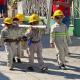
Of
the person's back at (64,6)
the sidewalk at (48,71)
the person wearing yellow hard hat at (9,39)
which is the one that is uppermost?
the person's back at (64,6)

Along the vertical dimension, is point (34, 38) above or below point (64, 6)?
below

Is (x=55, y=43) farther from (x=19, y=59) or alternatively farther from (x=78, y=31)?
(x=78, y=31)

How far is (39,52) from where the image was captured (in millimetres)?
8844

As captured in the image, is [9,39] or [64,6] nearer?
[9,39]

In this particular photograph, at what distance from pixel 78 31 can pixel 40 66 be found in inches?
240

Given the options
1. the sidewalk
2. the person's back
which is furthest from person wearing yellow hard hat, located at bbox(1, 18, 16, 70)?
the person's back

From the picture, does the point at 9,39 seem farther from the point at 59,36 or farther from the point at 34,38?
the point at 59,36

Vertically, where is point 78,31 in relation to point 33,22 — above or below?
below

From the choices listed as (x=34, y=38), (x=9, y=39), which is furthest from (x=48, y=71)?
(x=9, y=39)

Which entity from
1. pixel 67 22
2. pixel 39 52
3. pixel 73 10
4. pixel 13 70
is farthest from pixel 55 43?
pixel 73 10

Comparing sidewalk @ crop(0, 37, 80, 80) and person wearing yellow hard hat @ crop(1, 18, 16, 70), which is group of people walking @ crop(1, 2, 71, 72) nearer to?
person wearing yellow hard hat @ crop(1, 18, 16, 70)

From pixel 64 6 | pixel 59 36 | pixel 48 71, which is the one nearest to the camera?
pixel 48 71

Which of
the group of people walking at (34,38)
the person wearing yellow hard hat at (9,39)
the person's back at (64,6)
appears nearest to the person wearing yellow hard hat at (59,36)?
the group of people walking at (34,38)

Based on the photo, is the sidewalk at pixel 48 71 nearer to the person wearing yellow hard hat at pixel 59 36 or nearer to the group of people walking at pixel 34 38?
Answer: the group of people walking at pixel 34 38
